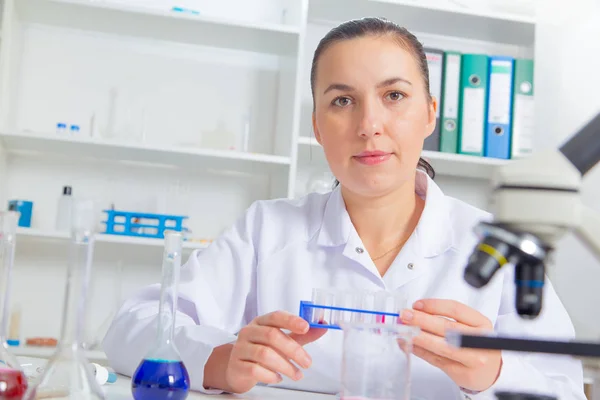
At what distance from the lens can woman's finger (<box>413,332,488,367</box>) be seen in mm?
925

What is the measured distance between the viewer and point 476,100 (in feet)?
A: 8.34

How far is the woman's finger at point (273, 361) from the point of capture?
0.97 metres

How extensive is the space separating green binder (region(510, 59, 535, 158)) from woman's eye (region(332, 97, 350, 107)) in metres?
1.30

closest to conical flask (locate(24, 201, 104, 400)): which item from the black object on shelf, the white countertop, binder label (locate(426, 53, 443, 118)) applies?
the white countertop

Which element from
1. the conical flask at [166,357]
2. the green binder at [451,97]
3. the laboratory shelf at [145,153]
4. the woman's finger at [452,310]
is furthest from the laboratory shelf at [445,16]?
the conical flask at [166,357]

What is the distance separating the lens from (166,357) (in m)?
0.86

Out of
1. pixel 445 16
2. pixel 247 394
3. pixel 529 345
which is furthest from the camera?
pixel 445 16

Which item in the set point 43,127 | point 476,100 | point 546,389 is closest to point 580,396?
point 546,389

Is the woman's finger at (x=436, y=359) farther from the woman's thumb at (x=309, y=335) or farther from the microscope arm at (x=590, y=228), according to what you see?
the microscope arm at (x=590, y=228)

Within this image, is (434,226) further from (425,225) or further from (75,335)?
(75,335)

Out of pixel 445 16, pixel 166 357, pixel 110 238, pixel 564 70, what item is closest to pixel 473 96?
pixel 445 16

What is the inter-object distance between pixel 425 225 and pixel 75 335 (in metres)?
0.93

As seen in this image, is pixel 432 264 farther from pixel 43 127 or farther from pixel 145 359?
pixel 43 127

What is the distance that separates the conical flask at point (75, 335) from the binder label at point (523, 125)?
2.14m
